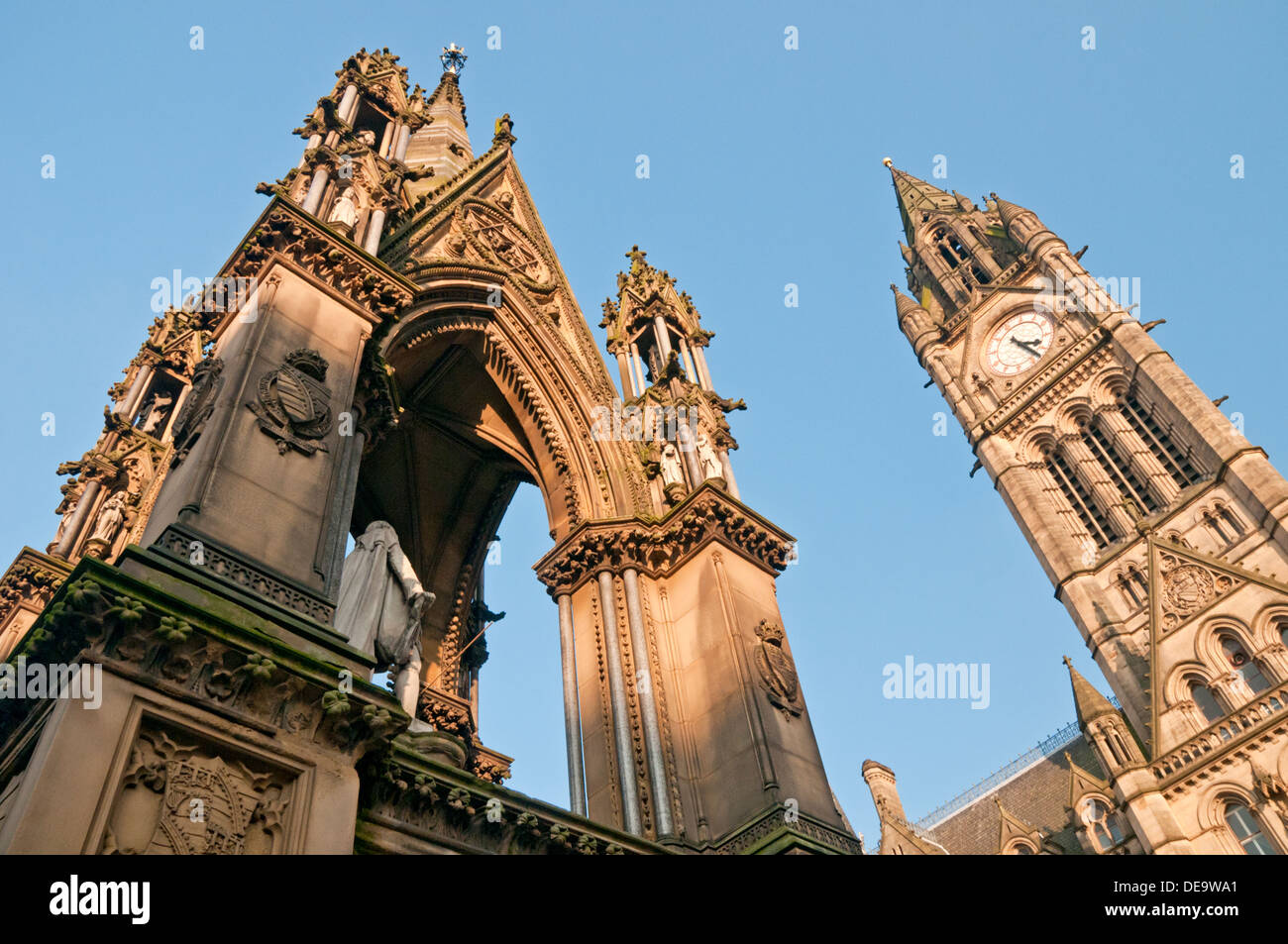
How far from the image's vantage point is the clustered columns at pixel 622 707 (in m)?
12.4

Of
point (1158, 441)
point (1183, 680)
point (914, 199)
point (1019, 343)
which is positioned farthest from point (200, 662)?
point (914, 199)

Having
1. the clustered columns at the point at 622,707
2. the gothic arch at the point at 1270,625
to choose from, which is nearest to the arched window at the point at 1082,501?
the gothic arch at the point at 1270,625

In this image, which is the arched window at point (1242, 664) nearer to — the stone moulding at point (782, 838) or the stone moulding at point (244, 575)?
the stone moulding at point (782, 838)

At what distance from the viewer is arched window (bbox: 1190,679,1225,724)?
43.7m

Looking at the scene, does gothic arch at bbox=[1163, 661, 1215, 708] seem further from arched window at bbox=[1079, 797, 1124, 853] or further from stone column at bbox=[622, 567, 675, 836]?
stone column at bbox=[622, 567, 675, 836]

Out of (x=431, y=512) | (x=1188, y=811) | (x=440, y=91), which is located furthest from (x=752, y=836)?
(x=1188, y=811)

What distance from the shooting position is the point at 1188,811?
40.7 m

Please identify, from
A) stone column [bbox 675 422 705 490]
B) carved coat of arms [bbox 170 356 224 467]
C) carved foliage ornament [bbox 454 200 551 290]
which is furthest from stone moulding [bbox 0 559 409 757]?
carved foliage ornament [bbox 454 200 551 290]

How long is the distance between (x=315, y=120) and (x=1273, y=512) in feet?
146

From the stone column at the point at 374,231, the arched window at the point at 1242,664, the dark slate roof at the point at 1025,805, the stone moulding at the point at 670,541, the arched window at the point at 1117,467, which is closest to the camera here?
the stone column at the point at 374,231

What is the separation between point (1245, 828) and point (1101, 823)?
9217 millimetres

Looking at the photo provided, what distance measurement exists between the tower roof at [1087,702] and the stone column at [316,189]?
44772 mm
